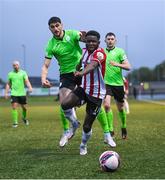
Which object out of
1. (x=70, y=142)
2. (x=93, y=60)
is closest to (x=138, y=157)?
(x=93, y=60)

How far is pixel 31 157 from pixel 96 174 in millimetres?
2135

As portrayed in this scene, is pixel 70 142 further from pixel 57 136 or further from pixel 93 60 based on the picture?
pixel 93 60

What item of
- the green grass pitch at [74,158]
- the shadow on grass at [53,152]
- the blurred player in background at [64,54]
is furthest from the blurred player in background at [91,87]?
the green grass pitch at [74,158]

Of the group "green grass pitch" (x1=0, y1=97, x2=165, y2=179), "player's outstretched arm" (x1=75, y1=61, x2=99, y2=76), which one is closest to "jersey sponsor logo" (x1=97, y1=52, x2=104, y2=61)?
"player's outstretched arm" (x1=75, y1=61, x2=99, y2=76)

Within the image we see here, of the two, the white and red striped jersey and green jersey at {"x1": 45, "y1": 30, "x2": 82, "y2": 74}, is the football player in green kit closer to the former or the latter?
green jersey at {"x1": 45, "y1": 30, "x2": 82, "y2": 74}

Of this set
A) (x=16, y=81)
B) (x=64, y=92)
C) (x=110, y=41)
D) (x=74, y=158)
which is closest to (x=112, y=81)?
(x=110, y=41)

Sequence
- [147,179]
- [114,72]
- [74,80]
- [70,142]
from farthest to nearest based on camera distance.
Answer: [114,72], [70,142], [74,80], [147,179]

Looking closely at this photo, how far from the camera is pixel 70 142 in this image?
→ 11.5m

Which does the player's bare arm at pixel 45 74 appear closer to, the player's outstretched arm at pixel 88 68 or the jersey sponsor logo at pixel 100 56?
the player's outstretched arm at pixel 88 68

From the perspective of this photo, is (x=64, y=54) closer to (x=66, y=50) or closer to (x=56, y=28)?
(x=66, y=50)

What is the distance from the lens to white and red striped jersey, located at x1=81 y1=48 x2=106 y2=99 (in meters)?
9.18

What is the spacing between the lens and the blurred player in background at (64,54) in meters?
9.84

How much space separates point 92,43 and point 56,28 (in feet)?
3.21

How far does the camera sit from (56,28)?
32.1ft
